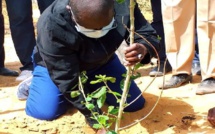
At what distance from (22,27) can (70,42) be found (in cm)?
146

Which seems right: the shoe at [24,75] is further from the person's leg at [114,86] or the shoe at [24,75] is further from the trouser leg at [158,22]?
the trouser leg at [158,22]

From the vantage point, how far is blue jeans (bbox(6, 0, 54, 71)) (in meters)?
4.36

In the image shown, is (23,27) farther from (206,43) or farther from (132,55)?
(132,55)

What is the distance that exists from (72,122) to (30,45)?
4.27ft

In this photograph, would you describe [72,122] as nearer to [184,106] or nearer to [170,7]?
[184,106]

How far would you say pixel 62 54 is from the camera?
3.18 m

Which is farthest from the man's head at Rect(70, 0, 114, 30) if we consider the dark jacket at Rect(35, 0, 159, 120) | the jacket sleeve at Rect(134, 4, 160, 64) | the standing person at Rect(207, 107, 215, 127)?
the standing person at Rect(207, 107, 215, 127)

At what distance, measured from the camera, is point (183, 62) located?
154 inches

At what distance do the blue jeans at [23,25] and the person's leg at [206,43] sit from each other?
152 centimetres

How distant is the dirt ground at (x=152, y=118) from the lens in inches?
130

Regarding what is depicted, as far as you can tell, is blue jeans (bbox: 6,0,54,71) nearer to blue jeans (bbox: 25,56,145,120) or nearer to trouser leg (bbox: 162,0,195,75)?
blue jeans (bbox: 25,56,145,120)

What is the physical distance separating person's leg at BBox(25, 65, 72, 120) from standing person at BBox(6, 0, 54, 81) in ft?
2.61

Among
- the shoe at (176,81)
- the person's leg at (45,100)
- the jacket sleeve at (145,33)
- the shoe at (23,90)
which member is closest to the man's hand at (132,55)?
the jacket sleeve at (145,33)

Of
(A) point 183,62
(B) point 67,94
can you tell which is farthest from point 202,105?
(B) point 67,94
